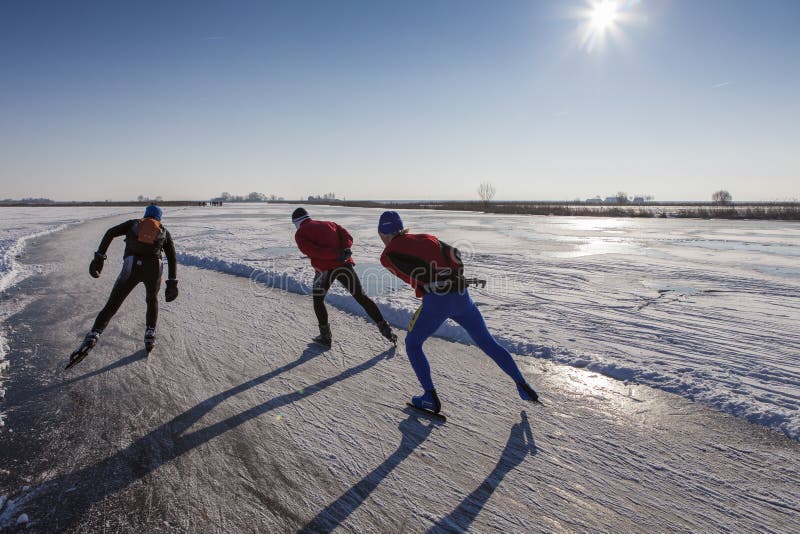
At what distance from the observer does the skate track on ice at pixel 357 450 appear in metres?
2.05

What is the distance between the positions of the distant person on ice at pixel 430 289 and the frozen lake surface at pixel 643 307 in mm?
1468

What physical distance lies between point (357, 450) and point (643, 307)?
4.92 m

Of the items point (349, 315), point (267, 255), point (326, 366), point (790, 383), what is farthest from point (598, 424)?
point (267, 255)

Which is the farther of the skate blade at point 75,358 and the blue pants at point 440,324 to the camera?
the skate blade at point 75,358

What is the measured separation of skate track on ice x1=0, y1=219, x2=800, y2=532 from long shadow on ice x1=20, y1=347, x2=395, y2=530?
0.04ft

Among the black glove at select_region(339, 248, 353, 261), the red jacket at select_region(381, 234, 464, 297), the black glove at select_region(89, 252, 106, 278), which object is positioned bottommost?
the black glove at select_region(89, 252, 106, 278)

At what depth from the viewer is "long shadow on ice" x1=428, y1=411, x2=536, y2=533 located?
2002 millimetres

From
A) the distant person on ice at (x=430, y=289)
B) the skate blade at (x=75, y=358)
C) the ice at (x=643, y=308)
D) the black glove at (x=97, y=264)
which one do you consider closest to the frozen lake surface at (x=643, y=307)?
the ice at (x=643, y=308)

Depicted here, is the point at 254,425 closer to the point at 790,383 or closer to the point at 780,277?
the point at 790,383

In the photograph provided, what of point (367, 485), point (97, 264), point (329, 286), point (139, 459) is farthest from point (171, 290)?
point (367, 485)

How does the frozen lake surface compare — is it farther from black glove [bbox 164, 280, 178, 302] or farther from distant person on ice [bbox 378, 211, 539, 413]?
black glove [bbox 164, 280, 178, 302]

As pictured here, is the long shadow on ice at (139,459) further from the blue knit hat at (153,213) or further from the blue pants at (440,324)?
the blue knit hat at (153,213)

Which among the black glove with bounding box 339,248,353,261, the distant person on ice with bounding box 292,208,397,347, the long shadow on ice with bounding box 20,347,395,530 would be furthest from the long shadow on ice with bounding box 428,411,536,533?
the black glove with bounding box 339,248,353,261

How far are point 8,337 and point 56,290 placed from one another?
8.71ft
